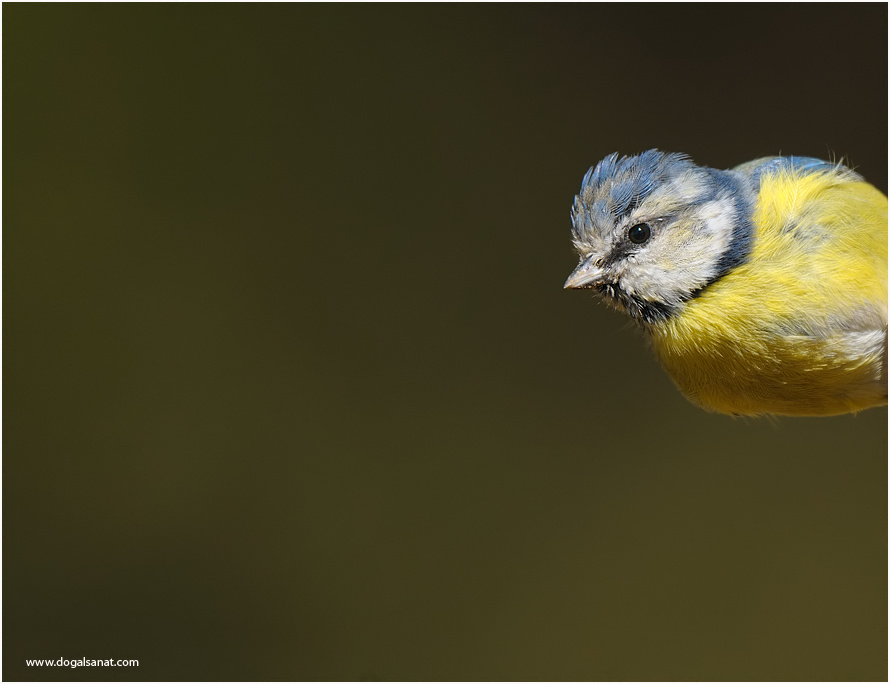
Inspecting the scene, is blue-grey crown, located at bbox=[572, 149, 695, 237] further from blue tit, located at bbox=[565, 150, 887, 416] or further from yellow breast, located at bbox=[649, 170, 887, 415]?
yellow breast, located at bbox=[649, 170, 887, 415]

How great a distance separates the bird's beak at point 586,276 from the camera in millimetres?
1137

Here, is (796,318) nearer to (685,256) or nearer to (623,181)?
(685,256)

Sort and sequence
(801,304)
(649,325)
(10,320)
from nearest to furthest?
(801,304), (649,325), (10,320)

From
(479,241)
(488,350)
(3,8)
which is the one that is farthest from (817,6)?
(3,8)

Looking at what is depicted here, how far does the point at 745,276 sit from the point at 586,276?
20cm

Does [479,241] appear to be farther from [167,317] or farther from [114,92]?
[114,92]

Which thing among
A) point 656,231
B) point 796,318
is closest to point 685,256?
point 656,231

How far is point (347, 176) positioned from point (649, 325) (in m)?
1.68

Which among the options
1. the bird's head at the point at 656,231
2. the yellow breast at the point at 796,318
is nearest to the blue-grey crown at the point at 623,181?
the bird's head at the point at 656,231

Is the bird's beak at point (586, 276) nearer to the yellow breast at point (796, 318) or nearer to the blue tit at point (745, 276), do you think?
the blue tit at point (745, 276)

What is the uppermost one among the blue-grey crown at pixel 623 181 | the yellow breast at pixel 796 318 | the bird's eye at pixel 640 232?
the blue-grey crown at pixel 623 181

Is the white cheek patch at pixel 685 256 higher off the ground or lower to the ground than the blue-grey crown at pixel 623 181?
lower

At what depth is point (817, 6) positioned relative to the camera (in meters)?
2.57

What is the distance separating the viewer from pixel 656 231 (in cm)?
112
